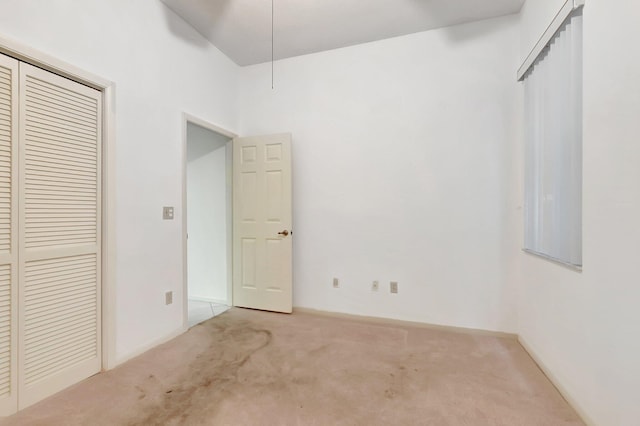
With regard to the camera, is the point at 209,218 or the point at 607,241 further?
the point at 209,218

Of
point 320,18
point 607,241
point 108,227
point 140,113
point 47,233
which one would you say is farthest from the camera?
point 320,18

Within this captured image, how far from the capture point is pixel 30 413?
1644mm

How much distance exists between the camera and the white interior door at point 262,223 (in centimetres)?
331

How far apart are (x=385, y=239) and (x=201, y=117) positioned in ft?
7.75

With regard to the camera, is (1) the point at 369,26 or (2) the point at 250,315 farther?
(2) the point at 250,315

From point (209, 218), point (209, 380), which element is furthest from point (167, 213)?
point (209, 380)

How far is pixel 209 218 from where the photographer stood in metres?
3.79

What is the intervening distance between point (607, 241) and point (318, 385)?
1.85 metres

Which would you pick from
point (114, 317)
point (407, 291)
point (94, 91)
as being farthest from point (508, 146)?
point (114, 317)

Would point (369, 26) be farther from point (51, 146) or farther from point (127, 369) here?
point (127, 369)

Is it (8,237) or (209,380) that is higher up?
(8,237)

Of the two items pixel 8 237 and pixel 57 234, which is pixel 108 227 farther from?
pixel 8 237

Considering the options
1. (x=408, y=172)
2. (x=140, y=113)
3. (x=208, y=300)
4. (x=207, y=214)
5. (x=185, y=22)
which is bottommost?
(x=208, y=300)

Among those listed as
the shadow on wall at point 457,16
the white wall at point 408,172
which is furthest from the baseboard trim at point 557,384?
the shadow on wall at point 457,16
